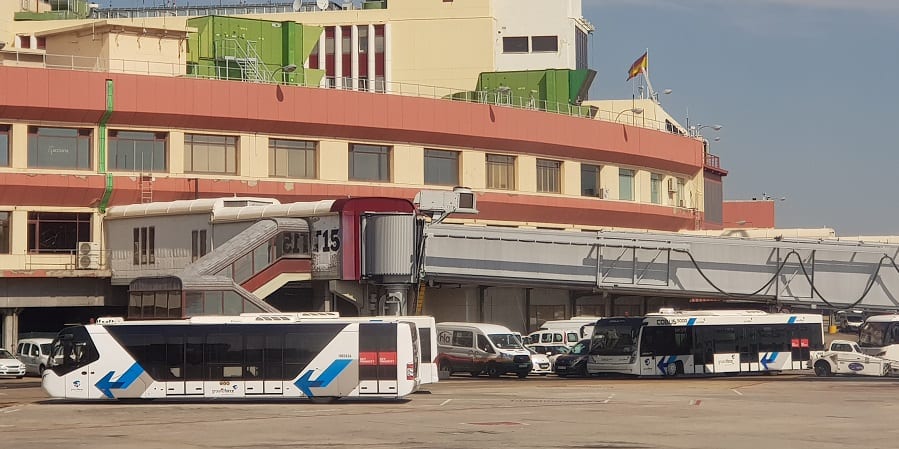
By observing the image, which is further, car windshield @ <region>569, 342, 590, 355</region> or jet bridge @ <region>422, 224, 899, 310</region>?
car windshield @ <region>569, 342, 590, 355</region>

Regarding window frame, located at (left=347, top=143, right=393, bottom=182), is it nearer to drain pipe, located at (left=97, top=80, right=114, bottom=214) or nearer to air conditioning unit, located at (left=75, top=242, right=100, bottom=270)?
A: drain pipe, located at (left=97, top=80, right=114, bottom=214)

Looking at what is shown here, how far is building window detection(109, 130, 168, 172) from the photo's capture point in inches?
2803

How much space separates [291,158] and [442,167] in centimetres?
939

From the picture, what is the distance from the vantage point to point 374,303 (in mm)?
63188

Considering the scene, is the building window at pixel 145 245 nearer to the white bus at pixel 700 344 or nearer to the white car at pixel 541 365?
the white car at pixel 541 365

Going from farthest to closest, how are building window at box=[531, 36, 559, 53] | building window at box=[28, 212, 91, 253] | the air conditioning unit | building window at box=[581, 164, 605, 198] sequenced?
1. building window at box=[531, 36, 559, 53]
2. building window at box=[581, 164, 605, 198]
3. the air conditioning unit
4. building window at box=[28, 212, 91, 253]

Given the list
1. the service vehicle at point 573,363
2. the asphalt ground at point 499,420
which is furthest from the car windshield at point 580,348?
the asphalt ground at point 499,420

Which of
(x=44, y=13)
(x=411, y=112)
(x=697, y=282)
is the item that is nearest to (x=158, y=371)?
(x=697, y=282)

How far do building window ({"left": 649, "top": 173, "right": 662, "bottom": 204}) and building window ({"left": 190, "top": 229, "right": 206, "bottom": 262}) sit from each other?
3556 cm

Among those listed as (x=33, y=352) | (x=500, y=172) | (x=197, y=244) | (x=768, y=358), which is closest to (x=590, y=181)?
(x=500, y=172)

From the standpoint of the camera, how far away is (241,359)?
4291 centimetres

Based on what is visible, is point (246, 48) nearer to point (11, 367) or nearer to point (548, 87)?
point (548, 87)

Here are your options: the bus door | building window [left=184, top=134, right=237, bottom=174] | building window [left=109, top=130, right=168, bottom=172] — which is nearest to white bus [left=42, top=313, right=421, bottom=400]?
the bus door

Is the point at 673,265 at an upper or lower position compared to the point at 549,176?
lower
